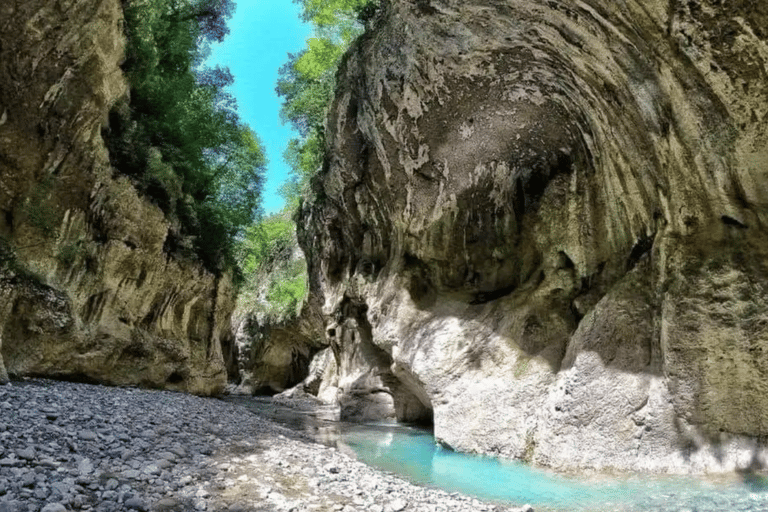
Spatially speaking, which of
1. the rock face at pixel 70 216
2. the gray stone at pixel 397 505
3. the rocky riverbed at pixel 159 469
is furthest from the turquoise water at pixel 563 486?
the rock face at pixel 70 216

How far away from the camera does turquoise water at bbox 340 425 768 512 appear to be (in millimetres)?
6223

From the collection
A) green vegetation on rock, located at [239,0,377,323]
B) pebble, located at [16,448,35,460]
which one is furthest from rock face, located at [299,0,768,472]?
pebble, located at [16,448,35,460]

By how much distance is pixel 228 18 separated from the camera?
2300cm

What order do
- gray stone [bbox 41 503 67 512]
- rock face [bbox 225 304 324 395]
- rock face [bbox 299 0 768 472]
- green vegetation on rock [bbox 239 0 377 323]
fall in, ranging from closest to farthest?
gray stone [bbox 41 503 67 512] < rock face [bbox 299 0 768 472] < green vegetation on rock [bbox 239 0 377 323] < rock face [bbox 225 304 324 395]

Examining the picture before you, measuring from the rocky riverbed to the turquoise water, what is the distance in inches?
36.9

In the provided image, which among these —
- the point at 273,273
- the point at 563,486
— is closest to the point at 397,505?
the point at 563,486

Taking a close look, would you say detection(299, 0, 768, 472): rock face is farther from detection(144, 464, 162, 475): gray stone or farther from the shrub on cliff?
the shrub on cliff

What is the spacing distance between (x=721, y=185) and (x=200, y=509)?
8.22m

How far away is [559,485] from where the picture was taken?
758 cm

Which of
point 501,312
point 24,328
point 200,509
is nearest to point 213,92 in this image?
point 24,328

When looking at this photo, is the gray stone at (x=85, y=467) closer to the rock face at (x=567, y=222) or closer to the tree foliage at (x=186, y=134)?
the rock face at (x=567, y=222)

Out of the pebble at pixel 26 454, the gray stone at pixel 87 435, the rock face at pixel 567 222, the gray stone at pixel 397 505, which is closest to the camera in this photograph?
the pebble at pixel 26 454

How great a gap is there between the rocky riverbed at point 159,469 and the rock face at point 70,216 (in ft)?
13.0

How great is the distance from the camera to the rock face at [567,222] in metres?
7.70
